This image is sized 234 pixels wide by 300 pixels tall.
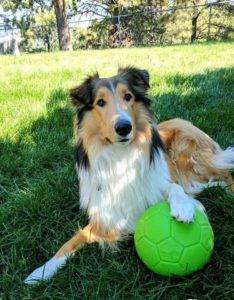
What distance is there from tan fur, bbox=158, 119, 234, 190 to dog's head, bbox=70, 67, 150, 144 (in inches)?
29.4

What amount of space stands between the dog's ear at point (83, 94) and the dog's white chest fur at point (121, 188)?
1.38 feet

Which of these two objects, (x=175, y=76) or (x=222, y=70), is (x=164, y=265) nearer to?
(x=175, y=76)

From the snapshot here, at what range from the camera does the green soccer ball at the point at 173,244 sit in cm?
256

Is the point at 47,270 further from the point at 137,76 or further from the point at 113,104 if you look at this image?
the point at 137,76

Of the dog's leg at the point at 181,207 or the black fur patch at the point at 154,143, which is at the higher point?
the black fur patch at the point at 154,143

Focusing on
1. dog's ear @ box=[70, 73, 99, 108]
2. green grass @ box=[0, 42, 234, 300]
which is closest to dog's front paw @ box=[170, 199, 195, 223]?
green grass @ box=[0, 42, 234, 300]

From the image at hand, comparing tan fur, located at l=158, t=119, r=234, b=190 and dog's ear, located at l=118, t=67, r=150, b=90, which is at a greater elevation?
dog's ear, located at l=118, t=67, r=150, b=90

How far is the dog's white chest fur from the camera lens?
314 cm

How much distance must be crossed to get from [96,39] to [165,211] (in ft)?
83.7

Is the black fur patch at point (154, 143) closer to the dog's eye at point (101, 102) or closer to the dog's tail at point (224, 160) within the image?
the dog's eye at point (101, 102)

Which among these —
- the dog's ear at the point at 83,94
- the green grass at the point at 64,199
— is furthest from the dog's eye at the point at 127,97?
the green grass at the point at 64,199

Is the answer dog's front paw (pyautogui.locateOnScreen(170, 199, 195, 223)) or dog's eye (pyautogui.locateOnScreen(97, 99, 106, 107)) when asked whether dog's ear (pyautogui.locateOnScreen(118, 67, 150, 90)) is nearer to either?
dog's eye (pyautogui.locateOnScreen(97, 99, 106, 107))

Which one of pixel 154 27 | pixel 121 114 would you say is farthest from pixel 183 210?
pixel 154 27

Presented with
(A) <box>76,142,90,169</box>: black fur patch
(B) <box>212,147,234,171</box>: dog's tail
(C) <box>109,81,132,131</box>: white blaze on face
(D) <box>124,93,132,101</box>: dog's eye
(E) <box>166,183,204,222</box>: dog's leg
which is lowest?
(B) <box>212,147,234,171</box>: dog's tail
